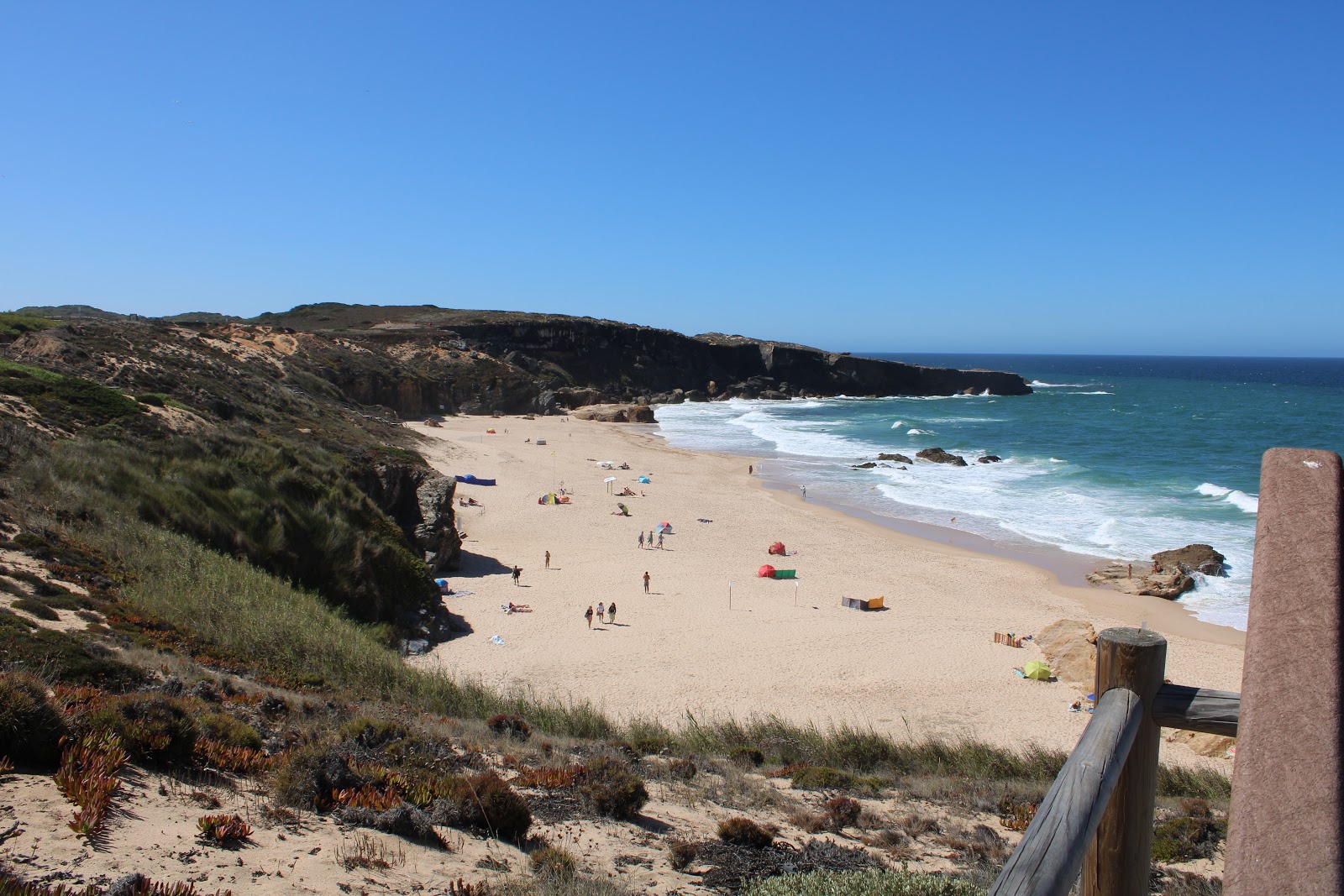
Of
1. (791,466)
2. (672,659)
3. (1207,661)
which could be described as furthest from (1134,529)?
(672,659)

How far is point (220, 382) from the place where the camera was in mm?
27516

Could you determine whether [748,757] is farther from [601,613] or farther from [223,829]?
[601,613]

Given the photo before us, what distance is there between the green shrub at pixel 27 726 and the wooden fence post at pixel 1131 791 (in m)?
5.32

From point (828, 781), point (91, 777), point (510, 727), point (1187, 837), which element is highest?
point (91, 777)

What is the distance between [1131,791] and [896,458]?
136 feet

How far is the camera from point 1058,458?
141 feet

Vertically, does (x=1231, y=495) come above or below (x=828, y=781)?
below

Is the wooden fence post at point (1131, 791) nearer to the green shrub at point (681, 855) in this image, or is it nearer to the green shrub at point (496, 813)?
the green shrub at point (681, 855)

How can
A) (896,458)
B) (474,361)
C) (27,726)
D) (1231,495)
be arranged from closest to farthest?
(27,726)
(1231,495)
(896,458)
(474,361)

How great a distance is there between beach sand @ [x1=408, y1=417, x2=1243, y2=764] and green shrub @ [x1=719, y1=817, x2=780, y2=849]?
6.44 metres

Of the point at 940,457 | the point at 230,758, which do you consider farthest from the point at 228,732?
the point at 940,457

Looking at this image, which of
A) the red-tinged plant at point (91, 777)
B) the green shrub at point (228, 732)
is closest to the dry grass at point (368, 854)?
the red-tinged plant at point (91, 777)

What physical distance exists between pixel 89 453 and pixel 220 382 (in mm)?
15101

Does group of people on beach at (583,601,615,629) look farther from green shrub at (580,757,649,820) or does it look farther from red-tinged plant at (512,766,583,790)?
green shrub at (580,757,649,820)
